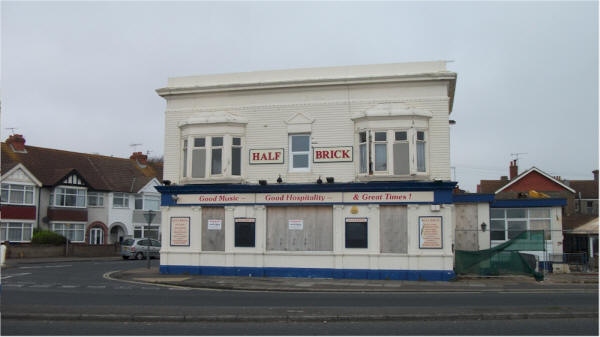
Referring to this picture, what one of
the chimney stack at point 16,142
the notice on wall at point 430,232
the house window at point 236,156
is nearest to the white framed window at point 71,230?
the chimney stack at point 16,142

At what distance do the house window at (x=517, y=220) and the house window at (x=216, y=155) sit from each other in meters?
15.6

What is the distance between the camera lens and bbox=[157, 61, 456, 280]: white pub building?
2253cm

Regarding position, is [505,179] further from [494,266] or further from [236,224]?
[236,224]

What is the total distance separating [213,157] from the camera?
2464 cm

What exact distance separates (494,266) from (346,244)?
20.6 feet

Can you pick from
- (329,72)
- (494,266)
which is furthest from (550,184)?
(329,72)

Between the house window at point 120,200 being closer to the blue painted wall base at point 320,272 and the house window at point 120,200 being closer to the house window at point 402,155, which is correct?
the blue painted wall base at point 320,272

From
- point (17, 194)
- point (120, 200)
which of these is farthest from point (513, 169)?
point (17, 194)

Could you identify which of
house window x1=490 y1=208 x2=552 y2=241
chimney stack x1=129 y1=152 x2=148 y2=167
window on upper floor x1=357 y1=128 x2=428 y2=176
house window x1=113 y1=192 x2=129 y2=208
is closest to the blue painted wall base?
window on upper floor x1=357 y1=128 x2=428 y2=176

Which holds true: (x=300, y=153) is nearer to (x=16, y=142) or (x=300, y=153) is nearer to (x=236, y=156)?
(x=236, y=156)

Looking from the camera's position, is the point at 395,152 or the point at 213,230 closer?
the point at 395,152

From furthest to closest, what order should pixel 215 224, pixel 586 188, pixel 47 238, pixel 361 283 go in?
pixel 586 188 < pixel 47 238 < pixel 215 224 < pixel 361 283

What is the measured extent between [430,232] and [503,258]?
12.2 ft

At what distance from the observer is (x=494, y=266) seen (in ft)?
77.1
